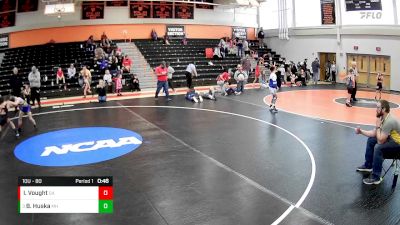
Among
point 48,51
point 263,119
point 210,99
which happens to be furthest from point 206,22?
point 263,119

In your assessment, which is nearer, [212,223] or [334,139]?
[212,223]

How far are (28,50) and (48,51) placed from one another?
5.33ft

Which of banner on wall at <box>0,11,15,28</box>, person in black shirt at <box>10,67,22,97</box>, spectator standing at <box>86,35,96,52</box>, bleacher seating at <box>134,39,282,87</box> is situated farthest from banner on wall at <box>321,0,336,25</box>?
banner on wall at <box>0,11,15,28</box>

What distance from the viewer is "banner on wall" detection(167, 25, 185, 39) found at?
28.1m

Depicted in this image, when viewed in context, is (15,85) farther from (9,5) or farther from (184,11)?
(184,11)

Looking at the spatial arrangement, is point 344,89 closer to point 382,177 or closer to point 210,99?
point 210,99

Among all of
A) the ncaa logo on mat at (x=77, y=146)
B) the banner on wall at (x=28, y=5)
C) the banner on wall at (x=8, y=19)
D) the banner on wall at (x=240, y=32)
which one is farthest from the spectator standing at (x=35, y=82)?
the banner on wall at (x=240, y=32)

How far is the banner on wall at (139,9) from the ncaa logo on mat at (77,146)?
16.8 metres

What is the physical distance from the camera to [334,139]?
34.6 ft

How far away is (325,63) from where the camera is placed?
25.8 m

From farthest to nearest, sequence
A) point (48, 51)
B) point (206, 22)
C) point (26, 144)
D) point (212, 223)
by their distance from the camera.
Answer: point (206, 22) → point (48, 51) → point (26, 144) → point (212, 223)

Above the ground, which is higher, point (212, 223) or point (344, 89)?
point (344, 89)

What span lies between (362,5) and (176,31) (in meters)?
12.6
